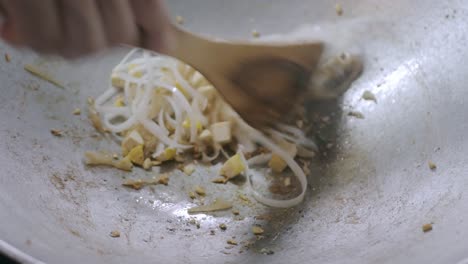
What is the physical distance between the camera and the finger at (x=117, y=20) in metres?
0.91

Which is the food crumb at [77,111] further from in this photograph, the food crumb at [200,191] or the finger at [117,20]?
the finger at [117,20]

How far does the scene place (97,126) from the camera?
1424 millimetres

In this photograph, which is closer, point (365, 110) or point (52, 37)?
point (52, 37)

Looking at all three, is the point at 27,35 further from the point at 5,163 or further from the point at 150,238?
the point at 150,238

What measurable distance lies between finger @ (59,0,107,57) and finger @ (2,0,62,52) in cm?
1

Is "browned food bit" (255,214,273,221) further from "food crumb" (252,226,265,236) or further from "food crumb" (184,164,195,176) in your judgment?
"food crumb" (184,164,195,176)

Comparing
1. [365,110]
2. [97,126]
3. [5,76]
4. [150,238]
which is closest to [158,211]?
[150,238]

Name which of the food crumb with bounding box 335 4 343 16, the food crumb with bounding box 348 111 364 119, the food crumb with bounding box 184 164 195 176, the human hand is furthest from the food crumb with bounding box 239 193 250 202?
the food crumb with bounding box 335 4 343 16

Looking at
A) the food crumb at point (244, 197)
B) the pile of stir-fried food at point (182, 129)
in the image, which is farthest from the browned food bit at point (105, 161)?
the food crumb at point (244, 197)

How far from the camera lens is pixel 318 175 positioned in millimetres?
1371

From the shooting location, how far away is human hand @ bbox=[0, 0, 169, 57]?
0.85m

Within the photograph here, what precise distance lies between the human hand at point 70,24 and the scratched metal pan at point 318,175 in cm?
31

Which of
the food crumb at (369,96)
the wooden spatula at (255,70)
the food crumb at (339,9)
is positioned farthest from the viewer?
the food crumb at (339,9)

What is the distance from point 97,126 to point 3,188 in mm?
379
